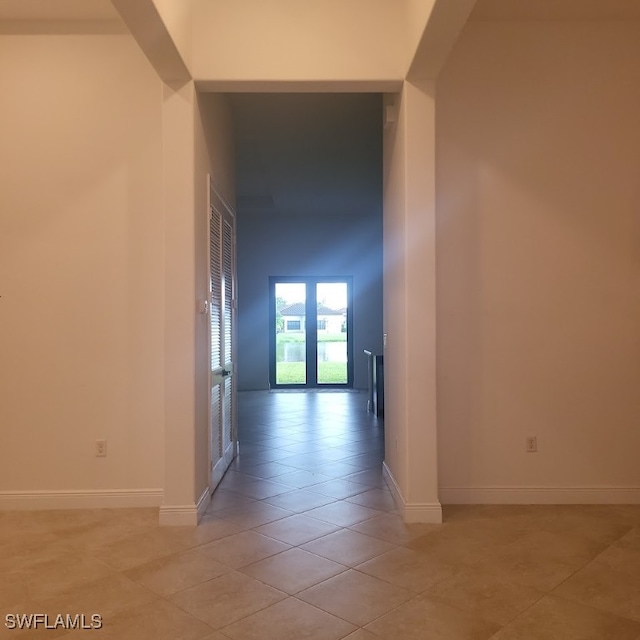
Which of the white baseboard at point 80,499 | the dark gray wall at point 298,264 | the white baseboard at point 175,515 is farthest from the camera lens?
the dark gray wall at point 298,264

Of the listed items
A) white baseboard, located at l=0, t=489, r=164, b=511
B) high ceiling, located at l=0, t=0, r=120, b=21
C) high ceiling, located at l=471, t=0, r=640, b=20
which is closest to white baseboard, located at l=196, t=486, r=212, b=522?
white baseboard, located at l=0, t=489, r=164, b=511

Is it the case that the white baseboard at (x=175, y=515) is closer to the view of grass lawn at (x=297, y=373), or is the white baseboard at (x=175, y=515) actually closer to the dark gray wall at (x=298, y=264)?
the dark gray wall at (x=298, y=264)

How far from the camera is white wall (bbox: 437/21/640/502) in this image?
3549mm

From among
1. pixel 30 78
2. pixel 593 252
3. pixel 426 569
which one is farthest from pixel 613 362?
pixel 30 78

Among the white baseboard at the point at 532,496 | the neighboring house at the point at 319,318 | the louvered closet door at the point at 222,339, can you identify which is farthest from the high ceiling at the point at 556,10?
the neighboring house at the point at 319,318

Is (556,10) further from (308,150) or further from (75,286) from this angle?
(75,286)

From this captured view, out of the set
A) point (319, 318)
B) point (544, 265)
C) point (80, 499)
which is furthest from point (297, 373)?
point (544, 265)

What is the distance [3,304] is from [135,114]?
1.44 metres

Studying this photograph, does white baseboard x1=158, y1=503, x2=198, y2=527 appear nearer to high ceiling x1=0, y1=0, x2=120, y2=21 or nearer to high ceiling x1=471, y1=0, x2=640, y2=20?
high ceiling x1=0, y1=0, x2=120, y2=21

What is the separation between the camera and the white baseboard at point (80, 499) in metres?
3.49

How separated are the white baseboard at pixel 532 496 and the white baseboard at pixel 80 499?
1.84 m

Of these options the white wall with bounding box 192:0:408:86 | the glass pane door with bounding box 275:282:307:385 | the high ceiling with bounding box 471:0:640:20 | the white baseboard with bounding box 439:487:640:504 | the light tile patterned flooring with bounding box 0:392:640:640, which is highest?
the high ceiling with bounding box 471:0:640:20

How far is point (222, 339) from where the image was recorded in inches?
165

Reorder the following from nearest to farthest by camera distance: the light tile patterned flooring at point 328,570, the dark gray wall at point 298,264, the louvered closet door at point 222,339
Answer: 1. the light tile patterned flooring at point 328,570
2. the louvered closet door at point 222,339
3. the dark gray wall at point 298,264
